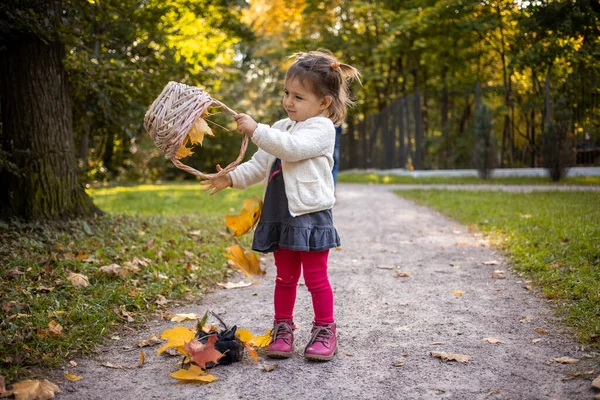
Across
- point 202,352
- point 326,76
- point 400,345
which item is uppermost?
point 326,76

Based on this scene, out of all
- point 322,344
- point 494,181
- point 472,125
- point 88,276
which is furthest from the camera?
point 472,125

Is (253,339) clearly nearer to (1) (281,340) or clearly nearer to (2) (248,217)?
(1) (281,340)

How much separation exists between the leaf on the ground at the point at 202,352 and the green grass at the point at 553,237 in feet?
6.40

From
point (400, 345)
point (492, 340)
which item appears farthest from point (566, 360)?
point (400, 345)

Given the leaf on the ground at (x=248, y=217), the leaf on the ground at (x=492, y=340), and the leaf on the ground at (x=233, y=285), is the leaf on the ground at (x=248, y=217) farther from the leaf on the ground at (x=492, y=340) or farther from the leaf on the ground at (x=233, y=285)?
the leaf on the ground at (x=233, y=285)

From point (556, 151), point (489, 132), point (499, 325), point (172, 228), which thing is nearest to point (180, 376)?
point (499, 325)

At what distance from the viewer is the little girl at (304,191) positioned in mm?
3033

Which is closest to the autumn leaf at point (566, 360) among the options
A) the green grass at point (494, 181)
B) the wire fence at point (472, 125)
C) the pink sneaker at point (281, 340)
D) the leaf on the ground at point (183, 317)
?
the pink sneaker at point (281, 340)

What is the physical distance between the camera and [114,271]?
175 inches

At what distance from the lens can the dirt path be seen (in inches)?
103

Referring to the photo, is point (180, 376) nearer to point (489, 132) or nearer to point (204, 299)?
point (204, 299)

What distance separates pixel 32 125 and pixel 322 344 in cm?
418

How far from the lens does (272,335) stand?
320 centimetres

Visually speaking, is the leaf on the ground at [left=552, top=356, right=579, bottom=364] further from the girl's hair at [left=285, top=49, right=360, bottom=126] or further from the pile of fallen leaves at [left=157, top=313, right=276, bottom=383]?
the girl's hair at [left=285, top=49, right=360, bottom=126]
